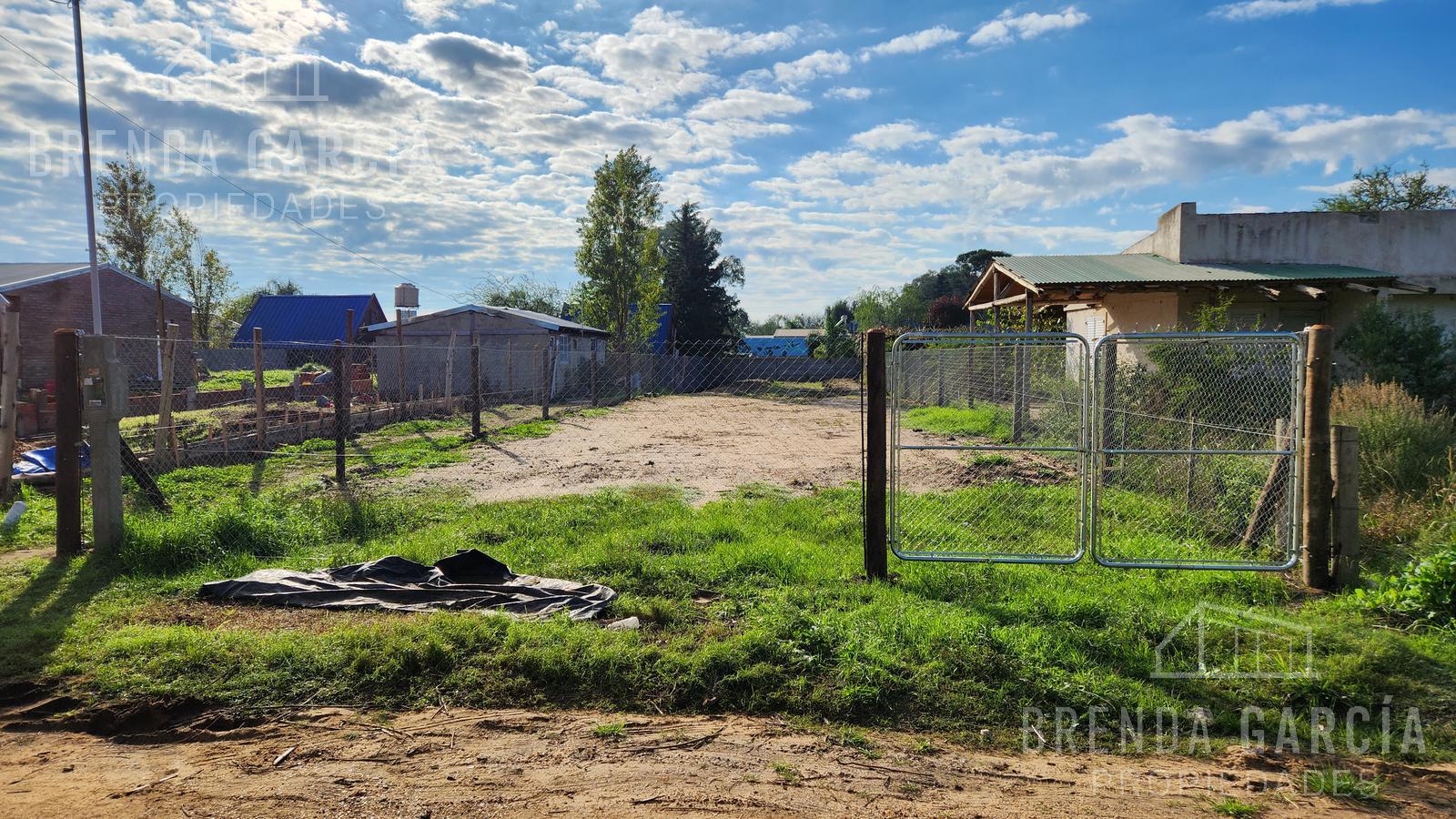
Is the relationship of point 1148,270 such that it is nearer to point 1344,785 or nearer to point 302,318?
point 1344,785

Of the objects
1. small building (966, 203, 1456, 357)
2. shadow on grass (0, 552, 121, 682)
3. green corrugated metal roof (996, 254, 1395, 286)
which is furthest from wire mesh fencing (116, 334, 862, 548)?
small building (966, 203, 1456, 357)

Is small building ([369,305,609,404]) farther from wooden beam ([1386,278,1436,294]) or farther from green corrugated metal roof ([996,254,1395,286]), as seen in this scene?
wooden beam ([1386,278,1436,294])

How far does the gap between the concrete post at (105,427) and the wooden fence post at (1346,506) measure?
31.8ft

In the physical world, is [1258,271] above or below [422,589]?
above

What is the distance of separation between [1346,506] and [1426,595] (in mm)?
801

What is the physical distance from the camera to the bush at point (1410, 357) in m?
12.7

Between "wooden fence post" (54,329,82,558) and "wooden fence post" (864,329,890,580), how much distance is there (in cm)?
656

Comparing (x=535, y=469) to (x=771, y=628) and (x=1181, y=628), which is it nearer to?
→ (x=771, y=628)

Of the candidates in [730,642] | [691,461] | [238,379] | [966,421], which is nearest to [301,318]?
[238,379]

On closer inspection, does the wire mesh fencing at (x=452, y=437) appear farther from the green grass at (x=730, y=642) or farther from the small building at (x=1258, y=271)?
the small building at (x=1258, y=271)

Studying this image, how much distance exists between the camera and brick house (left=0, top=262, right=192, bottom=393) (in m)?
24.4

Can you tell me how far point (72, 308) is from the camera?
26516 millimetres

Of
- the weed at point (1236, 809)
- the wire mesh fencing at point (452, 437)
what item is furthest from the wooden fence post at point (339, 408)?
the weed at point (1236, 809)

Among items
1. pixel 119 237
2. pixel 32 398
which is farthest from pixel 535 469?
pixel 119 237
